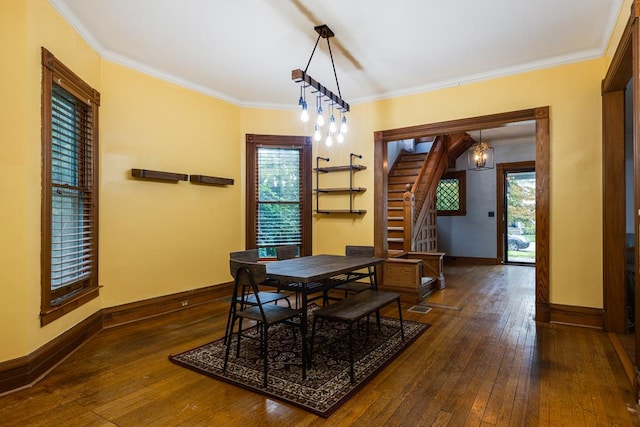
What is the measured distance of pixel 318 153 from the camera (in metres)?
5.48

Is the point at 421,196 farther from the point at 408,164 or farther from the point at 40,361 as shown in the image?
the point at 40,361

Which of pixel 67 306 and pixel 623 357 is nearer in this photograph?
pixel 623 357

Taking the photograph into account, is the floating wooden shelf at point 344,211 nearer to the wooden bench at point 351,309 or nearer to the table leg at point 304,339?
the wooden bench at point 351,309

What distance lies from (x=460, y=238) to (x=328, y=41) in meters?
6.78

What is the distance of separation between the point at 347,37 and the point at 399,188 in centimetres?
408

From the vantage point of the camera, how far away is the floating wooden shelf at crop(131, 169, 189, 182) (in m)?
3.86

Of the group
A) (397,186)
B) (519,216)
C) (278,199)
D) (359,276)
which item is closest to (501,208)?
(519,216)

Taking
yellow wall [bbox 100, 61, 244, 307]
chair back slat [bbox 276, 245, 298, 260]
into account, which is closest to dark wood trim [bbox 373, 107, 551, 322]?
chair back slat [bbox 276, 245, 298, 260]

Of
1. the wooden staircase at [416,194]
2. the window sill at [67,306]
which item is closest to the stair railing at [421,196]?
the wooden staircase at [416,194]

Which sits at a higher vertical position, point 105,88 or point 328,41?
point 328,41

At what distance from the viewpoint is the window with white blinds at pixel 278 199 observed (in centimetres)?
536

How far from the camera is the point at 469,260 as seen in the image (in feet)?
28.4

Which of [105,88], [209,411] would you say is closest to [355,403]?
[209,411]

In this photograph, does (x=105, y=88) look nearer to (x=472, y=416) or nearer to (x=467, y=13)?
(x=467, y=13)
